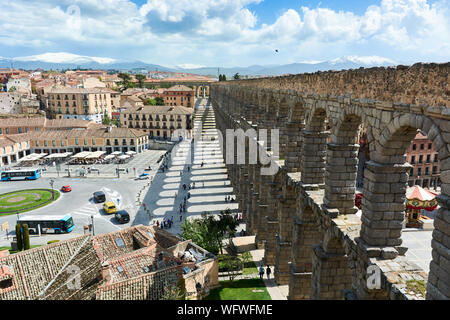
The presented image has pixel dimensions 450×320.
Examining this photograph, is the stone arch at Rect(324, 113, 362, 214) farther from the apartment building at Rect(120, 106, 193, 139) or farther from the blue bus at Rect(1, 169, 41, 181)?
the apartment building at Rect(120, 106, 193, 139)

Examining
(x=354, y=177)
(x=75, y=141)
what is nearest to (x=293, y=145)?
(x=354, y=177)

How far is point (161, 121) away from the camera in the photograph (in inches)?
3381

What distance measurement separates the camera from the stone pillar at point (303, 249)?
1669 centimetres

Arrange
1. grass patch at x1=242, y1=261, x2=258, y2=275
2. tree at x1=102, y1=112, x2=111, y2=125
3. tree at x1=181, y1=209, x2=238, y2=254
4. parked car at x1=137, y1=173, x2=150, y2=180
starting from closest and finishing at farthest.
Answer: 1. grass patch at x1=242, y1=261, x2=258, y2=275
2. tree at x1=181, y1=209, x2=238, y2=254
3. parked car at x1=137, y1=173, x2=150, y2=180
4. tree at x1=102, y1=112, x2=111, y2=125

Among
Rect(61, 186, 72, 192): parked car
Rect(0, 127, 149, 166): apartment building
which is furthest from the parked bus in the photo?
Rect(0, 127, 149, 166): apartment building

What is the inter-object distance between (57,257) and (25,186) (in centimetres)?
3366

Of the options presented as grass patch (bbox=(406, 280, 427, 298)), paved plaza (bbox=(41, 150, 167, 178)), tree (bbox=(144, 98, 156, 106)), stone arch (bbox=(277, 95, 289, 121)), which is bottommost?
paved plaza (bbox=(41, 150, 167, 178))

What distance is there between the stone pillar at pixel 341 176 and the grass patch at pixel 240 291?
10765mm

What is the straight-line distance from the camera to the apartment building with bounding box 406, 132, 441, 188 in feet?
154

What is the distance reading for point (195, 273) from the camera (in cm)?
2159

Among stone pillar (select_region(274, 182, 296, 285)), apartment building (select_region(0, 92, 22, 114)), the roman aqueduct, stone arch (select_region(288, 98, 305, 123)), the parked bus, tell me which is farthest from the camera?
apartment building (select_region(0, 92, 22, 114))

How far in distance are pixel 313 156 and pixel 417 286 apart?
7.97 metres

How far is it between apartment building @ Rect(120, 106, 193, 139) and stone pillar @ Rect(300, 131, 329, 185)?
6969cm

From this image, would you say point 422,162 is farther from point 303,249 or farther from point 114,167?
point 114,167
